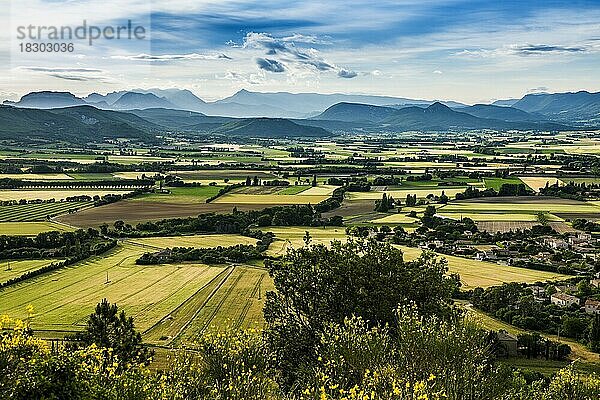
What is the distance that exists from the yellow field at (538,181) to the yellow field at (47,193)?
61819mm

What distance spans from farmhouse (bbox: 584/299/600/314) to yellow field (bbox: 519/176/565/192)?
186 ft

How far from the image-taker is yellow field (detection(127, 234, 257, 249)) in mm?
59059

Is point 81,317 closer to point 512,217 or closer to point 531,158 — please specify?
point 512,217

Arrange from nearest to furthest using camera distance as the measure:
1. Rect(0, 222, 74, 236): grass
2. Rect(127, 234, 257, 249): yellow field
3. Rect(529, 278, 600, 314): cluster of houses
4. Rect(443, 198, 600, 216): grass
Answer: Rect(529, 278, 600, 314): cluster of houses, Rect(127, 234, 257, 249): yellow field, Rect(0, 222, 74, 236): grass, Rect(443, 198, 600, 216): grass

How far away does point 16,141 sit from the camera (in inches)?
7293

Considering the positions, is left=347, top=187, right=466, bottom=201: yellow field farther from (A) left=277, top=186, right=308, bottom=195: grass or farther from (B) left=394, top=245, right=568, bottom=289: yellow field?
(B) left=394, top=245, right=568, bottom=289: yellow field

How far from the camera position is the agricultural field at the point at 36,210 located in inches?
2680

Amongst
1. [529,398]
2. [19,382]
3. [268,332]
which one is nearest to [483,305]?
[268,332]

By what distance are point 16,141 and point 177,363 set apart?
190 metres

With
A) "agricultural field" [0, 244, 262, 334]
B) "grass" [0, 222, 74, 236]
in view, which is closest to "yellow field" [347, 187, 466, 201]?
"grass" [0, 222, 74, 236]

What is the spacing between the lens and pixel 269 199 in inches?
3322

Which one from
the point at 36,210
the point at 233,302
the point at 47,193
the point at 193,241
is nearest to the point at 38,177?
the point at 47,193

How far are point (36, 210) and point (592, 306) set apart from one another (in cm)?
6000

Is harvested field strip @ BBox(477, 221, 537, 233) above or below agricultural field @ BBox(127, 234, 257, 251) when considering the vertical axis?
above
